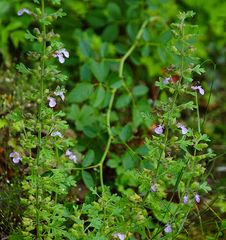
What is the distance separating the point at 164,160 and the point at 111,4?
1680mm

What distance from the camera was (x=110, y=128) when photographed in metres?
2.75

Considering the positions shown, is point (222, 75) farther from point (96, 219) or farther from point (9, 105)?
point (96, 219)

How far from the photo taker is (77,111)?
291 centimetres

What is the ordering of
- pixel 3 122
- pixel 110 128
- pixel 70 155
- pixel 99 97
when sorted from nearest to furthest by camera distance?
pixel 70 155, pixel 3 122, pixel 110 128, pixel 99 97

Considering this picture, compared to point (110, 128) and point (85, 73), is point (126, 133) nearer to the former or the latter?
point (110, 128)

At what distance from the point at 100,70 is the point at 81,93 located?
0.64ft

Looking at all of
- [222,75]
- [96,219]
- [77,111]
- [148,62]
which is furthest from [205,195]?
[222,75]

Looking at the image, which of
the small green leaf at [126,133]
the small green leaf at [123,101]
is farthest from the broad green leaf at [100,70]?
the small green leaf at [126,133]

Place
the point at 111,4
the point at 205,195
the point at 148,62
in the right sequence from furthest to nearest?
the point at 148,62
the point at 111,4
the point at 205,195

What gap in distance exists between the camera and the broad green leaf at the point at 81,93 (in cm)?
283

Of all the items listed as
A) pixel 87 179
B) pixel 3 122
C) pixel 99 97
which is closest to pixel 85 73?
pixel 99 97

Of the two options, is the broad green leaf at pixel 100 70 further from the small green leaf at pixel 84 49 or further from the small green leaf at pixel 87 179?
the small green leaf at pixel 87 179

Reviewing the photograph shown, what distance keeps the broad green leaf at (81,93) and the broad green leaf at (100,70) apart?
0.09 metres

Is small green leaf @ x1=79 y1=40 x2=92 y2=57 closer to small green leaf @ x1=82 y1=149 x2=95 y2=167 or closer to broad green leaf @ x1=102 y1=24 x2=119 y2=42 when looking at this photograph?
broad green leaf @ x1=102 y1=24 x2=119 y2=42
